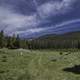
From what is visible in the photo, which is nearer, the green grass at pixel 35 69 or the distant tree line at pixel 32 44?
the green grass at pixel 35 69

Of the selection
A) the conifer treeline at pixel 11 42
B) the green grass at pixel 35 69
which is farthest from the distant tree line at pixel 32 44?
the green grass at pixel 35 69

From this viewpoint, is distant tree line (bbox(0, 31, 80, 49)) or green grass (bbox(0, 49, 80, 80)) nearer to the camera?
green grass (bbox(0, 49, 80, 80))

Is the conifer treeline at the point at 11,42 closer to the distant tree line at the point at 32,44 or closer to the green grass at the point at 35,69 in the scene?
the distant tree line at the point at 32,44

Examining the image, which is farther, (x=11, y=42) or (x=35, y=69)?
(x=11, y=42)

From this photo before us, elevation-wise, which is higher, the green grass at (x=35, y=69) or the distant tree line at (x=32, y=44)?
the distant tree line at (x=32, y=44)

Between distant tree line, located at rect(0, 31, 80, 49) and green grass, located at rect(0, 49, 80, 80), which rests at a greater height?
distant tree line, located at rect(0, 31, 80, 49)

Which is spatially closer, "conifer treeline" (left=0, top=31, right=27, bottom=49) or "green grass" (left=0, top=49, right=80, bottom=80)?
"green grass" (left=0, top=49, right=80, bottom=80)

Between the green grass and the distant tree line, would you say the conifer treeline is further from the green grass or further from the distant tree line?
the green grass

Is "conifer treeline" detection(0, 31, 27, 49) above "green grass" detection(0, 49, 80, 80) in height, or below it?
above

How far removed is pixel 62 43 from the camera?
136250mm

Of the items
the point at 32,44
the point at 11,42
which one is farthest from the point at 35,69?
the point at 32,44

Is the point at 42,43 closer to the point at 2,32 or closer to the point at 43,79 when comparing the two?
the point at 2,32

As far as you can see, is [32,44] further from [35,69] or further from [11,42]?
[35,69]

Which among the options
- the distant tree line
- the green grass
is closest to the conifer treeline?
the distant tree line
